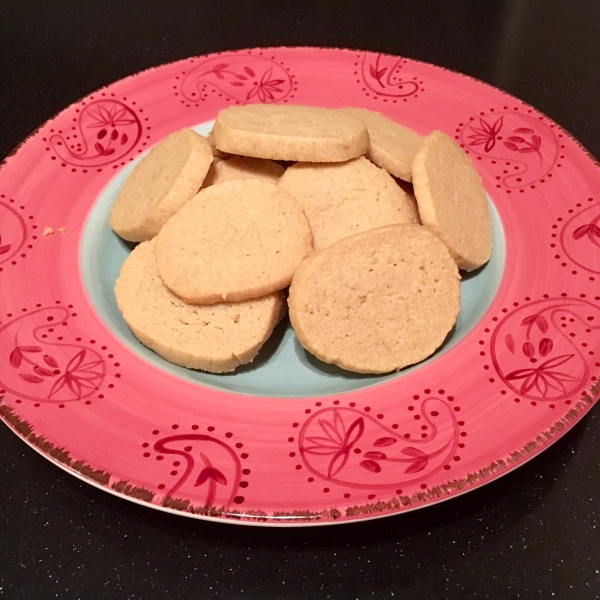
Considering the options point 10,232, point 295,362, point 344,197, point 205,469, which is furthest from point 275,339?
point 10,232

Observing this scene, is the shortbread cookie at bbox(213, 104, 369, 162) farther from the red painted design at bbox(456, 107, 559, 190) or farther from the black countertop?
the black countertop

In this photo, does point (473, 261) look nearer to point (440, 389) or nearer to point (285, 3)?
point (440, 389)

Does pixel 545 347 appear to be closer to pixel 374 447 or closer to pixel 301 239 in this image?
pixel 374 447

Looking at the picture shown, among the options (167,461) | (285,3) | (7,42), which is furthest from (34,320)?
(285,3)

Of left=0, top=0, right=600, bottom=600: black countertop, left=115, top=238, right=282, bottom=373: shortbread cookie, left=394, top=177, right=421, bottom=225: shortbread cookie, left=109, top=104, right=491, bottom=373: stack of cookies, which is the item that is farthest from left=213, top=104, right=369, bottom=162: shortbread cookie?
left=0, top=0, right=600, bottom=600: black countertop

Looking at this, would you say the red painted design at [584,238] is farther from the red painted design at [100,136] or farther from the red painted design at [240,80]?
the red painted design at [100,136]
